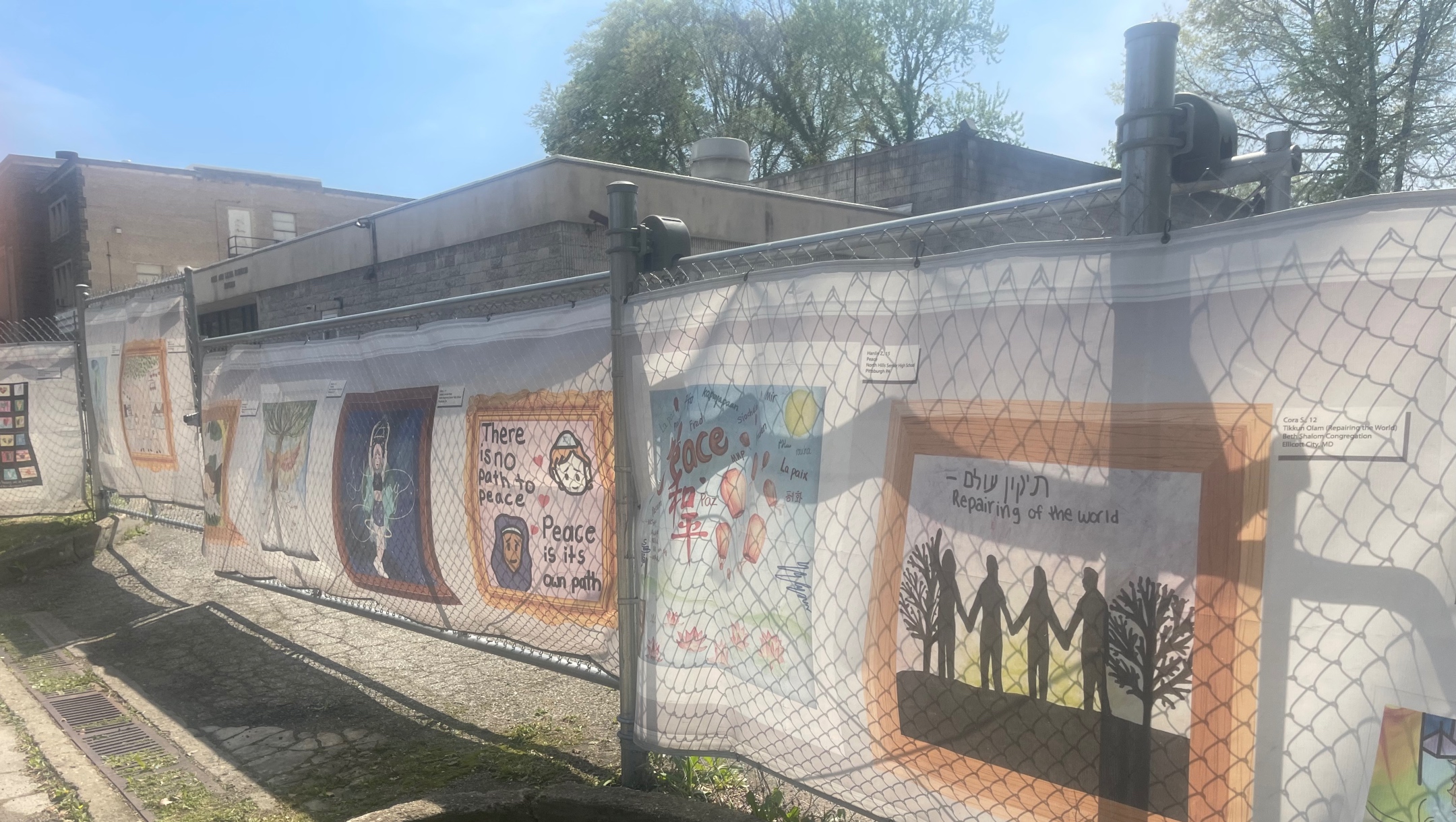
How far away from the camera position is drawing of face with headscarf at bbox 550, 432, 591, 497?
3732 millimetres

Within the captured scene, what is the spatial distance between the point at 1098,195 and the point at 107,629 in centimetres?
702

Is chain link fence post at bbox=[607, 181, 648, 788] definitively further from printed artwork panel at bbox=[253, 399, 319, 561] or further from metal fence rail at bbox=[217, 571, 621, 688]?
printed artwork panel at bbox=[253, 399, 319, 561]

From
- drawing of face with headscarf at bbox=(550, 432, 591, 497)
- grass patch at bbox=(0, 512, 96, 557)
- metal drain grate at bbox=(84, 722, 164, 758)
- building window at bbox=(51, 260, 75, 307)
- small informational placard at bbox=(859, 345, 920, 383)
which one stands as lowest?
metal drain grate at bbox=(84, 722, 164, 758)

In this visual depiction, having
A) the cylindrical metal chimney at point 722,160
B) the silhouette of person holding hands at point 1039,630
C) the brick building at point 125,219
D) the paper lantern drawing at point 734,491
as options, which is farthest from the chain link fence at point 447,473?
the brick building at point 125,219

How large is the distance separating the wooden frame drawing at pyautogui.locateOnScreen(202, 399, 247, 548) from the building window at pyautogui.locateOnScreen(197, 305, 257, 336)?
15.1 meters

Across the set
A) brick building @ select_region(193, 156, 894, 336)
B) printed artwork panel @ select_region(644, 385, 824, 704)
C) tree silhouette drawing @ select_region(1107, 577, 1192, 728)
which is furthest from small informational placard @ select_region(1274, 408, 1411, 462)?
brick building @ select_region(193, 156, 894, 336)

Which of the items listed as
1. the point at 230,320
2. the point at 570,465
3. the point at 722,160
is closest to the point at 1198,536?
the point at 570,465

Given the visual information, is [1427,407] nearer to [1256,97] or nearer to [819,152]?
[1256,97]

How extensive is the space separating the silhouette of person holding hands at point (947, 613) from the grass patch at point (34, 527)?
8725mm

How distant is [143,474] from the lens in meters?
8.20

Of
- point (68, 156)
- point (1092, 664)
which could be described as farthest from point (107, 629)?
point (68, 156)

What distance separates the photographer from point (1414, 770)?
167 cm

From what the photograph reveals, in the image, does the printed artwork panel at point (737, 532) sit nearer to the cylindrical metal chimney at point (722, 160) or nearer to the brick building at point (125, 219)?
the cylindrical metal chimney at point (722, 160)

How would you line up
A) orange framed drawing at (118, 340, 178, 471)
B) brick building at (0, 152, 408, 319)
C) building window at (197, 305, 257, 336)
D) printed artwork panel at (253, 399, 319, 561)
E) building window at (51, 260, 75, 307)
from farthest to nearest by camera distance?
building window at (51, 260, 75, 307) → brick building at (0, 152, 408, 319) → building window at (197, 305, 257, 336) → orange framed drawing at (118, 340, 178, 471) → printed artwork panel at (253, 399, 319, 561)
